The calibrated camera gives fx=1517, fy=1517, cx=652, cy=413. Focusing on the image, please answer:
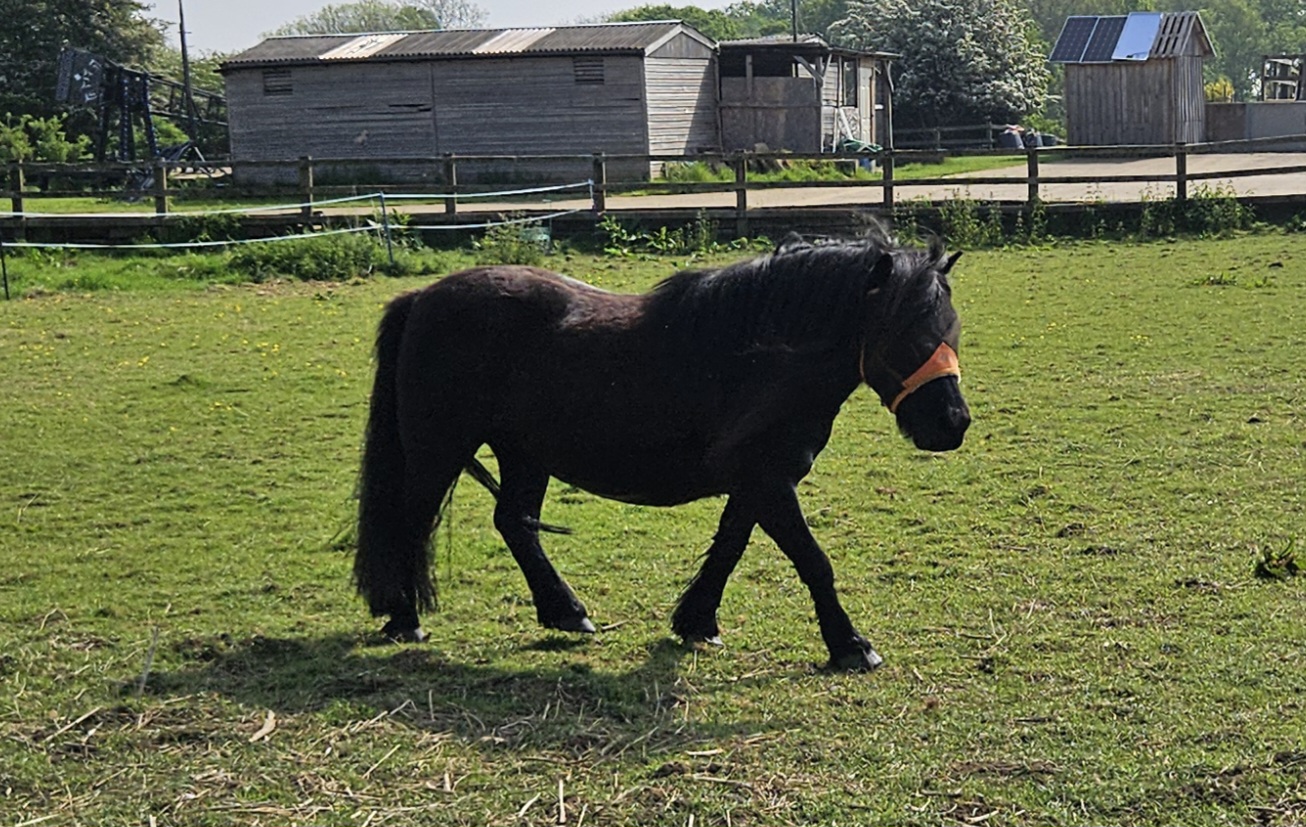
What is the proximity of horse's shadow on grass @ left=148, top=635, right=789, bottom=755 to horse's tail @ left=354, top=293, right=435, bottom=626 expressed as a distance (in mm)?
261

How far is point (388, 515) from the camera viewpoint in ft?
20.9

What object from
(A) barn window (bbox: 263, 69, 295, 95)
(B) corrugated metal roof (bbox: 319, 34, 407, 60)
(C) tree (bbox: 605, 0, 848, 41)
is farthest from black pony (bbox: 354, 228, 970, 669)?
(C) tree (bbox: 605, 0, 848, 41)

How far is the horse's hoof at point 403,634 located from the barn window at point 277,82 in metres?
33.2

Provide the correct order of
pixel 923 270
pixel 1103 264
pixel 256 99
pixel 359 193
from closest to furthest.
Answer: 1. pixel 923 270
2. pixel 1103 264
3. pixel 359 193
4. pixel 256 99

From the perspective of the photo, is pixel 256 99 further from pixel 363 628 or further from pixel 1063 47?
pixel 363 628

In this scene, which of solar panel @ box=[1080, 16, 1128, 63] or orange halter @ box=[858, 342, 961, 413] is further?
solar panel @ box=[1080, 16, 1128, 63]

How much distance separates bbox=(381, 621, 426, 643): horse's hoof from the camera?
6.24 metres

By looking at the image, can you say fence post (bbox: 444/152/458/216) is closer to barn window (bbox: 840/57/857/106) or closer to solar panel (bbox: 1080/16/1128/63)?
barn window (bbox: 840/57/857/106)

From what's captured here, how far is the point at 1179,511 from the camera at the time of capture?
7809 mm

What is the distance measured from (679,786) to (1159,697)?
1.75m

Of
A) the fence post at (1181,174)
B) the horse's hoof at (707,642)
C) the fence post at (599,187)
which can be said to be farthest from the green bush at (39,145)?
the horse's hoof at (707,642)

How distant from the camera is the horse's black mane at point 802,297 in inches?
223

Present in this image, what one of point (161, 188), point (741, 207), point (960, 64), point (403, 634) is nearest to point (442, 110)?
point (161, 188)

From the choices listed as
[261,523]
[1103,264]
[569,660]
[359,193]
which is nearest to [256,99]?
[359,193]
